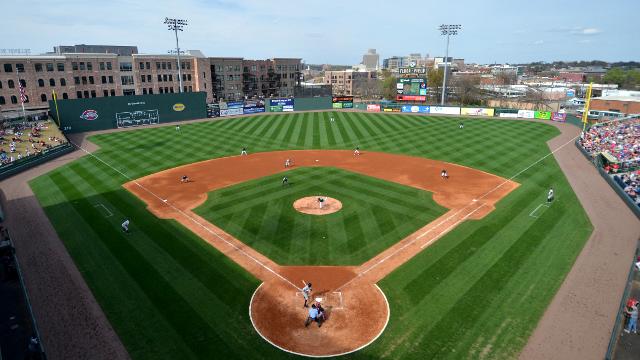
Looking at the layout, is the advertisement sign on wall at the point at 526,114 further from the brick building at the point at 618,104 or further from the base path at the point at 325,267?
the base path at the point at 325,267

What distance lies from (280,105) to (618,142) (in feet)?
206

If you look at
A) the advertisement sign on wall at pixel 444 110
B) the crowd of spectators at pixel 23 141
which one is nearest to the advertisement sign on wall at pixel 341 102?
the advertisement sign on wall at pixel 444 110

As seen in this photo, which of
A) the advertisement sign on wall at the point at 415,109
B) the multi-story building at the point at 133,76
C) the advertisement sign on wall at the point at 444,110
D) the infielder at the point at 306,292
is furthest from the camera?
the advertisement sign on wall at the point at 415,109

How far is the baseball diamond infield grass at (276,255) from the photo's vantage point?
1555 cm

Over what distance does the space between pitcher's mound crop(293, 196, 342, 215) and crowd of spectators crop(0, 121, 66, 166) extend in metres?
32.3

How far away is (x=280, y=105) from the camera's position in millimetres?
86562

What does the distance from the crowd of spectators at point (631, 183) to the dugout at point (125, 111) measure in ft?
225

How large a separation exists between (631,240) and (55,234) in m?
38.6

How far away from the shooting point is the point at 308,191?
33500mm

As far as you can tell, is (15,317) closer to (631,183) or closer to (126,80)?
(631,183)

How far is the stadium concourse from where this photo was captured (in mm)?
15320

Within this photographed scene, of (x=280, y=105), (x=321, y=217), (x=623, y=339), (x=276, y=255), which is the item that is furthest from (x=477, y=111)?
(x=623, y=339)

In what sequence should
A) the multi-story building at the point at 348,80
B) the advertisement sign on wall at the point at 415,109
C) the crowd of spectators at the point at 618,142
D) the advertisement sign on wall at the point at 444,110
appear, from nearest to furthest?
the crowd of spectators at the point at 618,142, the advertisement sign on wall at the point at 444,110, the advertisement sign on wall at the point at 415,109, the multi-story building at the point at 348,80

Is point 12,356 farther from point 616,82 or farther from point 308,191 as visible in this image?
point 616,82
